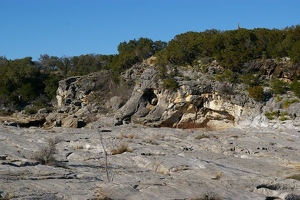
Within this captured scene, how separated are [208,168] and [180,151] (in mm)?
5315

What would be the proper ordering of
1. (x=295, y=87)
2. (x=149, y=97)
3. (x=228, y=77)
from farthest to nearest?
(x=149, y=97) → (x=228, y=77) → (x=295, y=87)

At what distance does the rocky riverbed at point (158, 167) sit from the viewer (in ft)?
42.4

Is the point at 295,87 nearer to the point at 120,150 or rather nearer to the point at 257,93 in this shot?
the point at 257,93

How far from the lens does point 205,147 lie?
23.8 metres

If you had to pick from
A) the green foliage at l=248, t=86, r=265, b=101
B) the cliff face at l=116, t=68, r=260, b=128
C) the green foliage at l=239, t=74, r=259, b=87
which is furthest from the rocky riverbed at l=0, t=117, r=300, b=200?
the green foliage at l=239, t=74, r=259, b=87

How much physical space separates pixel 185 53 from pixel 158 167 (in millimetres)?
23720

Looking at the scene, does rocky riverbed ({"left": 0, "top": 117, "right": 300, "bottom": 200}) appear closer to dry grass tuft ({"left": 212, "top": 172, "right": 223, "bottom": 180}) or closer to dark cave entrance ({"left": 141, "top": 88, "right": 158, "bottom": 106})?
dry grass tuft ({"left": 212, "top": 172, "right": 223, "bottom": 180})

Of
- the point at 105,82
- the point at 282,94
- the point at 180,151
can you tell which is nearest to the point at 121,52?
the point at 105,82

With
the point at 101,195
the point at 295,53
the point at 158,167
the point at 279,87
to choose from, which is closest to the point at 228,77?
the point at 279,87

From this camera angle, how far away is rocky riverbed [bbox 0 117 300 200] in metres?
12.9

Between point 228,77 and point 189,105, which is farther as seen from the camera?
point 189,105

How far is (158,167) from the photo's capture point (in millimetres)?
17609

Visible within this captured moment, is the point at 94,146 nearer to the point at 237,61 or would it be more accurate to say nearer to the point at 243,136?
the point at 243,136

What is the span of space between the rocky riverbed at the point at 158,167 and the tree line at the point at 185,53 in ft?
32.4
